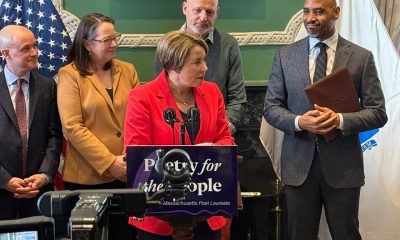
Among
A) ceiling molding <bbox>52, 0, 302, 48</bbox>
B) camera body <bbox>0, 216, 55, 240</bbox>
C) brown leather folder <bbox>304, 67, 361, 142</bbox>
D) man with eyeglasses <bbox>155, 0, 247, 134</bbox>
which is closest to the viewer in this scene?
camera body <bbox>0, 216, 55, 240</bbox>

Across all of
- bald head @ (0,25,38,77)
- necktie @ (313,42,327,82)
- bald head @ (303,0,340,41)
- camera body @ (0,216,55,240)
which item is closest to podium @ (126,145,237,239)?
camera body @ (0,216,55,240)

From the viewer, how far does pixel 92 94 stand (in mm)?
2939

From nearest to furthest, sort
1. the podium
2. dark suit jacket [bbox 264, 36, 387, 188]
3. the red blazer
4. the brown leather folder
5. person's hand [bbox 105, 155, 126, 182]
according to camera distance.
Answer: the podium, the red blazer, the brown leather folder, dark suit jacket [bbox 264, 36, 387, 188], person's hand [bbox 105, 155, 126, 182]

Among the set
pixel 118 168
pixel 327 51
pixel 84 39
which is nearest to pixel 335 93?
pixel 327 51

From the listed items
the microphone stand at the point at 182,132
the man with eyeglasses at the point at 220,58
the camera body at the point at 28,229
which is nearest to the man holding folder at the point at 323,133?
the man with eyeglasses at the point at 220,58

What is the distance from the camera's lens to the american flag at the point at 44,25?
3475 millimetres

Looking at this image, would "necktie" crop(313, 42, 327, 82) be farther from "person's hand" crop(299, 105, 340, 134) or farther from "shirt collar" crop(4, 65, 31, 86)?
"shirt collar" crop(4, 65, 31, 86)

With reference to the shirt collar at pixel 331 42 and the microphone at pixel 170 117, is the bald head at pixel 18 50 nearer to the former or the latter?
the microphone at pixel 170 117

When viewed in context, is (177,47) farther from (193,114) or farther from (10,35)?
(10,35)

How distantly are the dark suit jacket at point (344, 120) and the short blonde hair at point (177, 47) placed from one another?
703 millimetres

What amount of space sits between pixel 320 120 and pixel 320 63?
0.34 metres

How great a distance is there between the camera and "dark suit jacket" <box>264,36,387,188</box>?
109 inches

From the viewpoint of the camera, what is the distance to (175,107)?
2.30 meters

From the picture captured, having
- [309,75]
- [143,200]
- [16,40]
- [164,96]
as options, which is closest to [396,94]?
[309,75]
